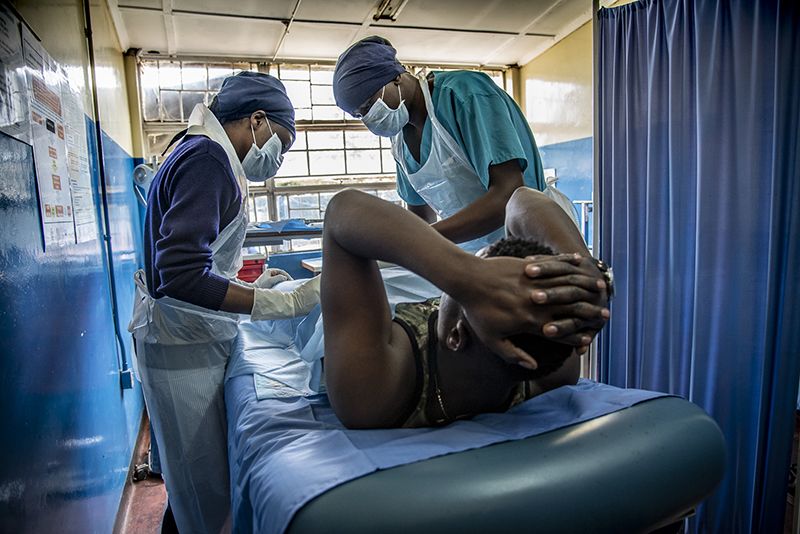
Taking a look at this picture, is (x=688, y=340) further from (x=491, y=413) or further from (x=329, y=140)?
(x=329, y=140)

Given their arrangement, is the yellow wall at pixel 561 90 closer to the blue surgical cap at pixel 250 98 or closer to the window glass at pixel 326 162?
the window glass at pixel 326 162

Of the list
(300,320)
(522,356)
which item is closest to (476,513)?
(522,356)

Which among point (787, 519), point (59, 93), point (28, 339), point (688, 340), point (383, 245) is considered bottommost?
point (787, 519)

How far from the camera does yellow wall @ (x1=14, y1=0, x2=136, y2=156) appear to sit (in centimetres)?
145

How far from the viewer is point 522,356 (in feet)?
2.39

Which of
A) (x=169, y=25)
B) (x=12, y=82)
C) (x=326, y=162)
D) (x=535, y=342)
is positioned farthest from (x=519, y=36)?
(x=535, y=342)

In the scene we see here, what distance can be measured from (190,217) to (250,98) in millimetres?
486

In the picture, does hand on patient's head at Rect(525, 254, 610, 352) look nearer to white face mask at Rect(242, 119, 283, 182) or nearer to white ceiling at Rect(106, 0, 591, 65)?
white face mask at Rect(242, 119, 283, 182)

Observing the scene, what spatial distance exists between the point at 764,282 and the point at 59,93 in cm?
223

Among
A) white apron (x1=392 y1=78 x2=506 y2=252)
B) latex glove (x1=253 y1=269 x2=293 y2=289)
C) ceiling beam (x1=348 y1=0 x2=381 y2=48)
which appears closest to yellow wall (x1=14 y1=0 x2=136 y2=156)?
latex glove (x1=253 y1=269 x2=293 y2=289)

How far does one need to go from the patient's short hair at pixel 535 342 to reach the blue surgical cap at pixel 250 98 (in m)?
1.00

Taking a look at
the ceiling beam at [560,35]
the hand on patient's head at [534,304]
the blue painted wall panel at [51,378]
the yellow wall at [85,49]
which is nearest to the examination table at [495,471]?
the hand on patient's head at [534,304]

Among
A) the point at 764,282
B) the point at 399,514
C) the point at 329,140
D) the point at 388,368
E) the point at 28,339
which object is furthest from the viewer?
the point at 329,140

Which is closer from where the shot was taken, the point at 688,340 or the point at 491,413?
the point at 491,413
